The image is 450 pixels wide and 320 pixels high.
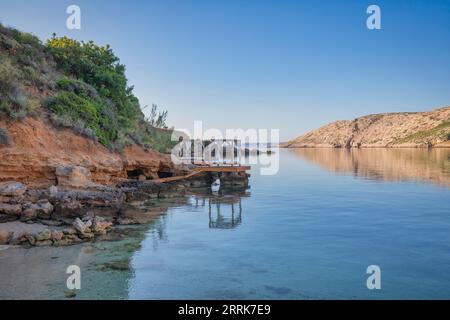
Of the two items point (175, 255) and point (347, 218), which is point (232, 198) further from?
point (175, 255)

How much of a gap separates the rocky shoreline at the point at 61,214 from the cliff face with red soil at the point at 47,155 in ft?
2.35

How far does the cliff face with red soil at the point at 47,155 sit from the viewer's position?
15961mm

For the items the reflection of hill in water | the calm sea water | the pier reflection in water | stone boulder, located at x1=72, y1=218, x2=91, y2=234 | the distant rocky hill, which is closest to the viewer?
the calm sea water

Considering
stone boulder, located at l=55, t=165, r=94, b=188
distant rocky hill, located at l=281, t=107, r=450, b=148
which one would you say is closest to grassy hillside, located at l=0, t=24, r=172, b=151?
→ stone boulder, located at l=55, t=165, r=94, b=188

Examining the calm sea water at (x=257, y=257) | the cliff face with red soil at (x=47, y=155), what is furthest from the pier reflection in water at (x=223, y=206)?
the cliff face with red soil at (x=47, y=155)

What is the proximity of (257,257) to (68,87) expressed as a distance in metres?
16.4

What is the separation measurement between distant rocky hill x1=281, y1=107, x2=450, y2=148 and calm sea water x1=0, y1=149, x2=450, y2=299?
378ft

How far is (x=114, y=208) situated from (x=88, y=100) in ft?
30.5

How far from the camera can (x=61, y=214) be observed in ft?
49.6

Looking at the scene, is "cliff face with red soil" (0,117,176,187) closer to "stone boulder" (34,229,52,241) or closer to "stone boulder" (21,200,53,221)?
"stone boulder" (21,200,53,221)

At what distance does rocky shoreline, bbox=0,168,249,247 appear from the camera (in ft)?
42.7

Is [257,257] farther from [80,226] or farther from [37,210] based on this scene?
[37,210]

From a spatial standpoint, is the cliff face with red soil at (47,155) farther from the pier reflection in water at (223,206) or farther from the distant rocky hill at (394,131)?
the distant rocky hill at (394,131)

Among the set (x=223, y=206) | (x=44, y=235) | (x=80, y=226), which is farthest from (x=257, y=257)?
A: (x=223, y=206)
